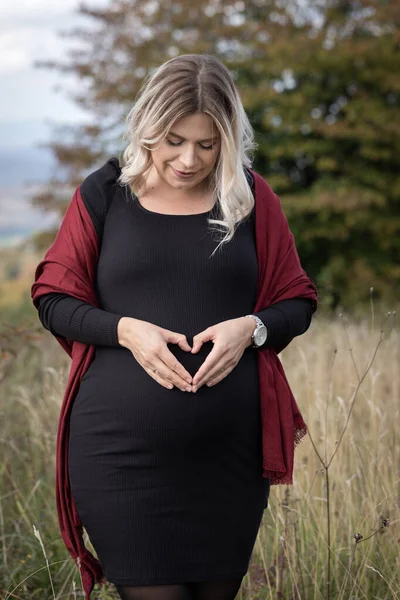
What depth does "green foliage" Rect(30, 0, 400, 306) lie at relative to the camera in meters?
11.4

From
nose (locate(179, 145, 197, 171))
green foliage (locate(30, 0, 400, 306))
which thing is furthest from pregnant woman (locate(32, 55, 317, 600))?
green foliage (locate(30, 0, 400, 306))

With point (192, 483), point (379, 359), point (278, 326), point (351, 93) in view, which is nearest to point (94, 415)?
point (192, 483)

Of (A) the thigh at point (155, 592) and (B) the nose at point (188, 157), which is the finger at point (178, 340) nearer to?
(B) the nose at point (188, 157)

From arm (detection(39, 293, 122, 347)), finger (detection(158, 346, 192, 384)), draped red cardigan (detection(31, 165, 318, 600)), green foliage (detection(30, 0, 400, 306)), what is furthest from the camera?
green foliage (detection(30, 0, 400, 306))

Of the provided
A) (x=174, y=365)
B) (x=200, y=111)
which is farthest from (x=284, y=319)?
(x=200, y=111)

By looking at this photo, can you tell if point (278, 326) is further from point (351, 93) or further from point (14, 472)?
point (351, 93)

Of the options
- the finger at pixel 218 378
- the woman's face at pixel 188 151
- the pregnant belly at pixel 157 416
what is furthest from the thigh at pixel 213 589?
the woman's face at pixel 188 151

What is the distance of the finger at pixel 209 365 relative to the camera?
256 centimetres

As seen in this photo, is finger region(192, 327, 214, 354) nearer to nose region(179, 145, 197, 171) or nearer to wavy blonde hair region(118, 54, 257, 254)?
wavy blonde hair region(118, 54, 257, 254)

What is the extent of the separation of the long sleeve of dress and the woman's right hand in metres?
0.05

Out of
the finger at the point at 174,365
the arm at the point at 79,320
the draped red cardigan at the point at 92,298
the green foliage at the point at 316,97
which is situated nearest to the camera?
the finger at the point at 174,365

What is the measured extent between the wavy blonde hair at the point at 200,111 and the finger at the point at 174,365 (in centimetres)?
42

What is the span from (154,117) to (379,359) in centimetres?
450

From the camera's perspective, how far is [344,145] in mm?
12078
